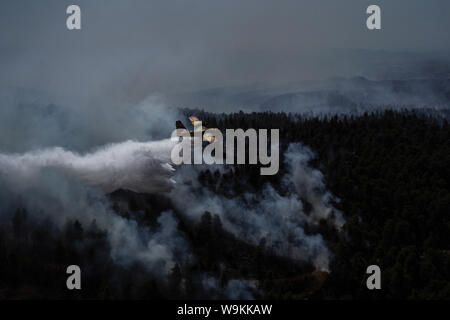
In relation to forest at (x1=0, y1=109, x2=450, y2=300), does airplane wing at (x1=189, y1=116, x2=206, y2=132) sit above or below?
above

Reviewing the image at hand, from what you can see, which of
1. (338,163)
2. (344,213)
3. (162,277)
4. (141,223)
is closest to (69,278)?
(162,277)

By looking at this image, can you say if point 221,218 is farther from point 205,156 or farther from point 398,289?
point 398,289

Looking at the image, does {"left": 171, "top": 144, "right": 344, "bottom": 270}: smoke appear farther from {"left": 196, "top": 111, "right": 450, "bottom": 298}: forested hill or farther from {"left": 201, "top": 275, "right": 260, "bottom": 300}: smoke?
{"left": 201, "top": 275, "right": 260, "bottom": 300}: smoke

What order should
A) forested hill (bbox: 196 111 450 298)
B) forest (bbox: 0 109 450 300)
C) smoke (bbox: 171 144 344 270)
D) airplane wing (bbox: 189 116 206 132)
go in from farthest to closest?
smoke (bbox: 171 144 344 270) → forested hill (bbox: 196 111 450 298) → forest (bbox: 0 109 450 300) → airplane wing (bbox: 189 116 206 132)

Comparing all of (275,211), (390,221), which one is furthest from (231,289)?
(390,221)

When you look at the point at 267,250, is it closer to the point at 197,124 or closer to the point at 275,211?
the point at 275,211

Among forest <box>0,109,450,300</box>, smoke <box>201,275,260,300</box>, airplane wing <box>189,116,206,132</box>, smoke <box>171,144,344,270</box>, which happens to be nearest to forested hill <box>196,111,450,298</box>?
forest <box>0,109,450,300</box>

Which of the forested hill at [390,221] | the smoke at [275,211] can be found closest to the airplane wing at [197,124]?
the smoke at [275,211]

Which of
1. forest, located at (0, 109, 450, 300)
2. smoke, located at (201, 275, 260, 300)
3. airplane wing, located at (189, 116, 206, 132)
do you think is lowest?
smoke, located at (201, 275, 260, 300)
